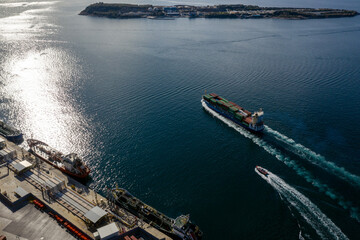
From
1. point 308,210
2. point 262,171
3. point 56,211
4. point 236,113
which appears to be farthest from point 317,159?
point 56,211

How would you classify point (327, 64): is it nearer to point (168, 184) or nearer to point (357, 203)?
point (357, 203)

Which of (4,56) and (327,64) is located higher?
(4,56)

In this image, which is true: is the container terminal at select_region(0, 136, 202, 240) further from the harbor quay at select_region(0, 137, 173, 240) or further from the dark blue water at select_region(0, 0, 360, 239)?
the dark blue water at select_region(0, 0, 360, 239)

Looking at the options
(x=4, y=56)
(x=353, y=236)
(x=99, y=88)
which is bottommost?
(x=353, y=236)

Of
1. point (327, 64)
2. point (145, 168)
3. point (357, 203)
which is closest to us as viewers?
point (357, 203)

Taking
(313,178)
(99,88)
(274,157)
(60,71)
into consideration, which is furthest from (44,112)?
(313,178)

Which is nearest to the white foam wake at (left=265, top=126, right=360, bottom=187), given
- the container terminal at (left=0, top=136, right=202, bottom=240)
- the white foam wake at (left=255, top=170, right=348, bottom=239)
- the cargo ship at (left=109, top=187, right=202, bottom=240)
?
→ the white foam wake at (left=255, top=170, right=348, bottom=239)

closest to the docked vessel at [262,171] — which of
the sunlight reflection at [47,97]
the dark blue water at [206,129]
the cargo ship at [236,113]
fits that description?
the dark blue water at [206,129]

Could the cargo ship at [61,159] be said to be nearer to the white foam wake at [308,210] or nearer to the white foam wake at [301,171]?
the white foam wake at [308,210]
